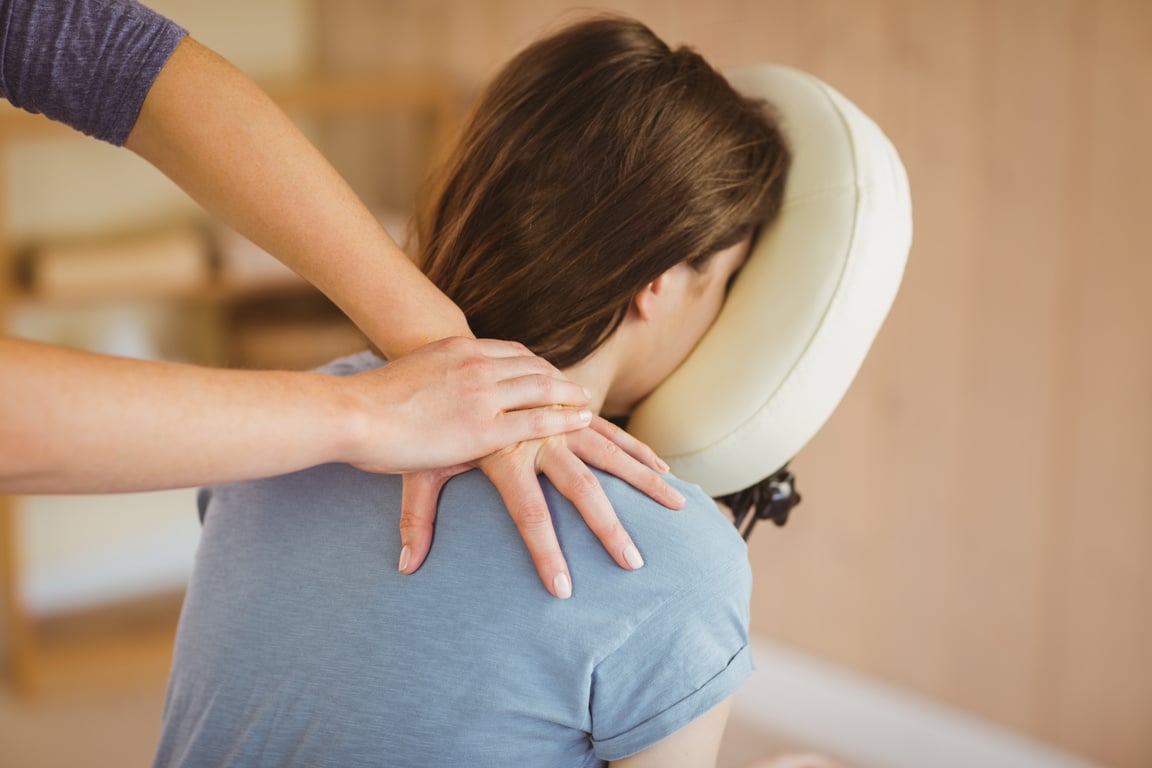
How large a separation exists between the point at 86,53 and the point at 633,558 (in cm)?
65

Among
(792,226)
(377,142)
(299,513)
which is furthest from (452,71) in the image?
(299,513)

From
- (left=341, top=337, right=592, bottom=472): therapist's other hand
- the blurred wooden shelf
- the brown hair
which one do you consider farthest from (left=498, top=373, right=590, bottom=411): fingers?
the blurred wooden shelf

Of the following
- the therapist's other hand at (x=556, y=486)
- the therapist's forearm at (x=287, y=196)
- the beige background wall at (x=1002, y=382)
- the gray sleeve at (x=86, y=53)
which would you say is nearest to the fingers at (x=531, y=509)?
the therapist's other hand at (x=556, y=486)

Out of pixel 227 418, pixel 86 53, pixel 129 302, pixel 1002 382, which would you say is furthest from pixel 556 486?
pixel 129 302

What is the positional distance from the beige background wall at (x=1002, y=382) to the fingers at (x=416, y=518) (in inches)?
46.9

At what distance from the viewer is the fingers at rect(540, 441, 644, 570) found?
0.77 meters

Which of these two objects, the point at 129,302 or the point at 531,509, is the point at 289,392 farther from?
the point at 129,302

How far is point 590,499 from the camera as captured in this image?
0.79 m

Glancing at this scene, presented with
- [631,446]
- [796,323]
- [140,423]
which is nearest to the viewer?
[140,423]

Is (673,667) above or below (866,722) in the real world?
above

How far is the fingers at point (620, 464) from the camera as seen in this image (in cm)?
82

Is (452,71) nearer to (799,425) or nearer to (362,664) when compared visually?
(799,425)

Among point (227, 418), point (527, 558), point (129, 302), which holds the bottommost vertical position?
point (129, 302)

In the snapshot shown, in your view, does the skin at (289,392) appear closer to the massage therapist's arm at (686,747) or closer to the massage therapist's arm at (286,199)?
the massage therapist's arm at (286,199)
